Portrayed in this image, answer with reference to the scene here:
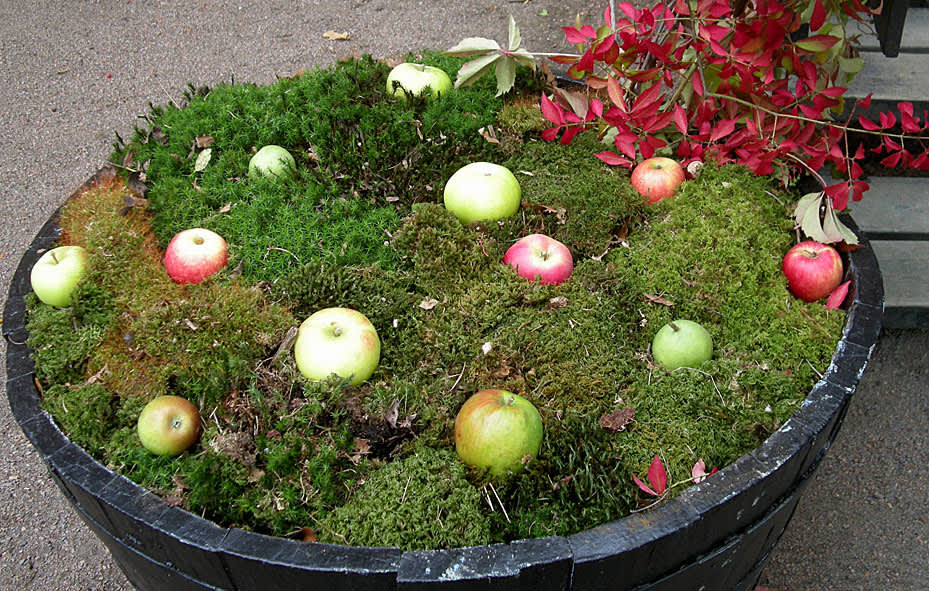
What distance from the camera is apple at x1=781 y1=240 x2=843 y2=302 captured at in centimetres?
218

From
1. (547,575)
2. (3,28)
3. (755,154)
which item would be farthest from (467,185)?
(3,28)

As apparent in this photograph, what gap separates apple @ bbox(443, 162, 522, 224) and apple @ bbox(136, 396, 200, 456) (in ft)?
3.59

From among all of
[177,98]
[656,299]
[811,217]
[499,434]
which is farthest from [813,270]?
[177,98]

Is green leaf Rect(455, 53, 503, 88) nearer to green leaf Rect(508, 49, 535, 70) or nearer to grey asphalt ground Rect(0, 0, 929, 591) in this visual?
green leaf Rect(508, 49, 535, 70)

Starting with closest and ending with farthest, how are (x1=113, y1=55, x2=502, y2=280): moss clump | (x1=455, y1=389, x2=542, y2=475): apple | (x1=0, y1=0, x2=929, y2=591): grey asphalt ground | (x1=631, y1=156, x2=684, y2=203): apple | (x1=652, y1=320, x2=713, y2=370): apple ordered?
(x1=455, y1=389, x2=542, y2=475): apple
(x1=652, y1=320, x2=713, y2=370): apple
(x1=113, y1=55, x2=502, y2=280): moss clump
(x1=631, y1=156, x2=684, y2=203): apple
(x1=0, y1=0, x2=929, y2=591): grey asphalt ground

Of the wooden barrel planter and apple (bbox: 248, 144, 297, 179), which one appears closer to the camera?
the wooden barrel planter

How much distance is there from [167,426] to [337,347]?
0.48 meters

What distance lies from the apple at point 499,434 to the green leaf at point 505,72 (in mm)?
1409

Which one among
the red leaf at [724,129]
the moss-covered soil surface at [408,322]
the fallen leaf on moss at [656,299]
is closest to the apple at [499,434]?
the moss-covered soil surface at [408,322]

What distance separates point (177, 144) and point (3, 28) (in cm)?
462

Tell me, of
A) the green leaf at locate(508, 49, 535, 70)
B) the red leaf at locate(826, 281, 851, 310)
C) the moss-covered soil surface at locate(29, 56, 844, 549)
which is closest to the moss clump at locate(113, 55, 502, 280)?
the moss-covered soil surface at locate(29, 56, 844, 549)

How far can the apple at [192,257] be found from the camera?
2266 millimetres

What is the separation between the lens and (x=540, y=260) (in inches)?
89.5

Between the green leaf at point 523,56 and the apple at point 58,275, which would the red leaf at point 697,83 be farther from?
the apple at point 58,275
